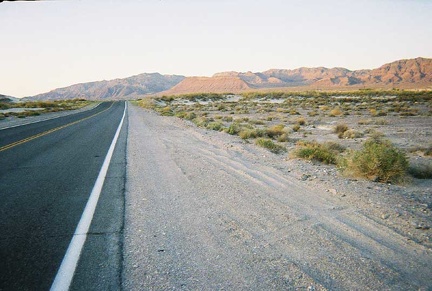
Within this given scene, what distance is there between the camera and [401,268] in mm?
3066

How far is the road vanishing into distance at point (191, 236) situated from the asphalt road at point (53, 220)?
0.06 ft

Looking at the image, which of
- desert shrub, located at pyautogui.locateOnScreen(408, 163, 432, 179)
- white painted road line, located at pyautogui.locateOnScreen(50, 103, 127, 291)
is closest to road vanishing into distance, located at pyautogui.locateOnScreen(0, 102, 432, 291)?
white painted road line, located at pyautogui.locateOnScreen(50, 103, 127, 291)

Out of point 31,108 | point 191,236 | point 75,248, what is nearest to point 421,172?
point 191,236

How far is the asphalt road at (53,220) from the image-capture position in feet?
9.68

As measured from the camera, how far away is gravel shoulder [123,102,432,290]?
9.59ft

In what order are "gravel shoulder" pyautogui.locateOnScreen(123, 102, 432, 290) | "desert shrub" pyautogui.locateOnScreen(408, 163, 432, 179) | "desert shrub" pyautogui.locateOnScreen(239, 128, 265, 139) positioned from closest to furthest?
"gravel shoulder" pyautogui.locateOnScreen(123, 102, 432, 290) < "desert shrub" pyautogui.locateOnScreen(408, 163, 432, 179) < "desert shrub" pyautogui.locateOnScreen(239, 128, 265, 139)

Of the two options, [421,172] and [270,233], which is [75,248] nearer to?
[270,233]

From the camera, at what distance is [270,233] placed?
3.88 m

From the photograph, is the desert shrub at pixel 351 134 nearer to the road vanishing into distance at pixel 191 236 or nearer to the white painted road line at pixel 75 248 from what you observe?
the road vanishing into distance at pixel 191 236

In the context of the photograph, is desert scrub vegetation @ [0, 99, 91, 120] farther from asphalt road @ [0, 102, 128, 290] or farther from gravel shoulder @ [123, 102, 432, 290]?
gravel shoulder @ [123, 102, 432, 290]

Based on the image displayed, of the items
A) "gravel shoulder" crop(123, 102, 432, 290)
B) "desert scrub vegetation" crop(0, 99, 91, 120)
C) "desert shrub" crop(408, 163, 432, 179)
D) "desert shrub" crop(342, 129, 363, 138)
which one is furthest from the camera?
"desert scrub vegetation" crop(0, 99, 91, 120)

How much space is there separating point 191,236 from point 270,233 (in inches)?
41.5

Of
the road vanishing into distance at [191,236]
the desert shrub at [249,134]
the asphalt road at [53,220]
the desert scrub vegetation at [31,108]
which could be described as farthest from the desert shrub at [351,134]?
the desert scrub vegetation at [31,108]

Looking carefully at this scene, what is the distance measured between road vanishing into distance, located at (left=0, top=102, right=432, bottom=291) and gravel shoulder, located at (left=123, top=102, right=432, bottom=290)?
0.05 feet
